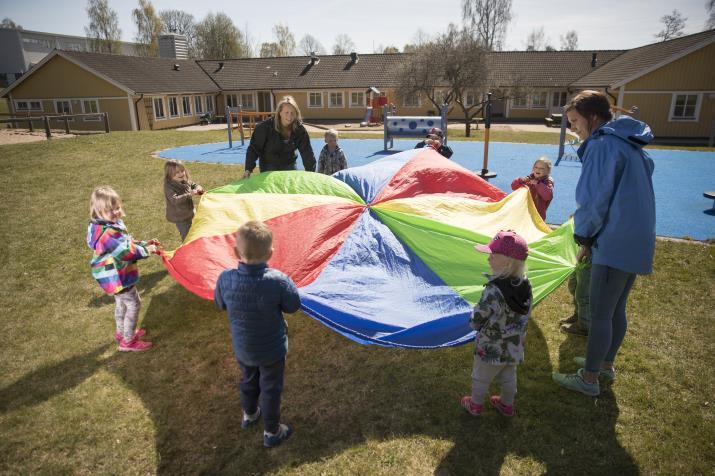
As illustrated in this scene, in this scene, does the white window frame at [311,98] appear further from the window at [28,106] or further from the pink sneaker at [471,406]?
the pink sneaker at [471,406]

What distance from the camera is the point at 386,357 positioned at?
13.5 feet

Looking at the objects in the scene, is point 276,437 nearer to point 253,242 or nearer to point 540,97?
point 253,242

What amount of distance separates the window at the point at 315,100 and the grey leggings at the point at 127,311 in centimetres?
3285

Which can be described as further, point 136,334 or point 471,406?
point 136,334

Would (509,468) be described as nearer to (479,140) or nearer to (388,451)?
(388,451)

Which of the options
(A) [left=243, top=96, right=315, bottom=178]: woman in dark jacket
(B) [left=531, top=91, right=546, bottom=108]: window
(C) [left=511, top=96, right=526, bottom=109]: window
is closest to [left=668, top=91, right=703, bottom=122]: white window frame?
(B) [left=531, top=91, right=546, bottom=108]: window

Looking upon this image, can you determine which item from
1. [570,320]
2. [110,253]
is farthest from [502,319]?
[110,253]

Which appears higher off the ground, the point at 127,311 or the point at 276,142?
the point at 276,142

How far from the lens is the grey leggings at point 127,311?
4.11 metres

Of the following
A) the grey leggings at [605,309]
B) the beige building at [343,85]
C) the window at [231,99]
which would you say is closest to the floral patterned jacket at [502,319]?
the grey leggings at [605,309]

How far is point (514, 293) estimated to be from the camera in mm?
2918

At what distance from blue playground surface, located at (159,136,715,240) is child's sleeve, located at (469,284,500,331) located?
19.3ft

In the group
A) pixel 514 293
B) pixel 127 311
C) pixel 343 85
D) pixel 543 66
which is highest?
pixel 543 66

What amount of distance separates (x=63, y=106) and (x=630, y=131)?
3329 cm
